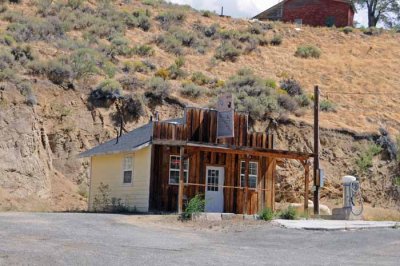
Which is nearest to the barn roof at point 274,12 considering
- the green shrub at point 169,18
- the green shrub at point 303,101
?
the green shrub at point 169,18

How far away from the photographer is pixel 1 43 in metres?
45.9

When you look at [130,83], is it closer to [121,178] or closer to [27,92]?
[27,92]

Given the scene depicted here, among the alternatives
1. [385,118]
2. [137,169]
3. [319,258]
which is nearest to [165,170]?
[137,169]

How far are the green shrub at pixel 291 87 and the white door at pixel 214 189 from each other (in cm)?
2173

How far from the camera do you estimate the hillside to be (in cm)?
3816

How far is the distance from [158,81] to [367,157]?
1367 centimetres

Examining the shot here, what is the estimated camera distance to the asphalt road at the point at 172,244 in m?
16.1

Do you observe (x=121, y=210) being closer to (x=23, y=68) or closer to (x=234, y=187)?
(x=234, y=187)

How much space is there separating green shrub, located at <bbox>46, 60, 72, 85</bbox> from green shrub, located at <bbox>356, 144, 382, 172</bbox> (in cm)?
1826

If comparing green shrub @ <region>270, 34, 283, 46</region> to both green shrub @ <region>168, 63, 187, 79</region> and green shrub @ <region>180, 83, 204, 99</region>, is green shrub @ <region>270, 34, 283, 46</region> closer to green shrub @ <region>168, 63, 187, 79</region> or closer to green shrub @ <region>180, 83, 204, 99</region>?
green shrub @ <region>168, 63, 187, 79</region>

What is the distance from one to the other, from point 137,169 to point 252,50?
105 ft

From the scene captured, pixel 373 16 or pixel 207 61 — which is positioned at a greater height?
pixel 373 16

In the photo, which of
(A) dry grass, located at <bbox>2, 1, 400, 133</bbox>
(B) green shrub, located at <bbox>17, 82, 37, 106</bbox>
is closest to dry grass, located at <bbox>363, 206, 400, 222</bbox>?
(A) dry grass, located at <bbox>2, 1, 400, 133</bbox>

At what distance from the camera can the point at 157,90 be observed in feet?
148
